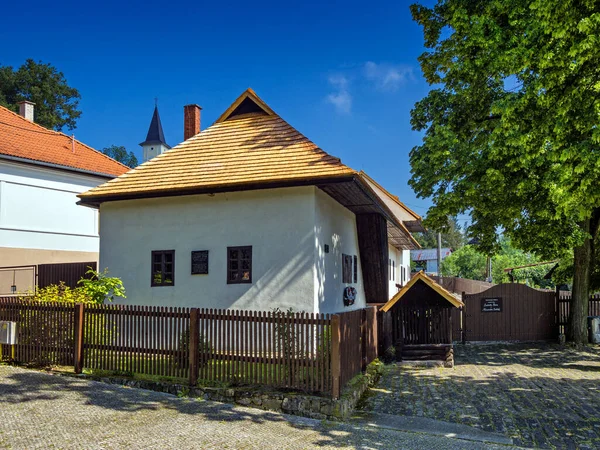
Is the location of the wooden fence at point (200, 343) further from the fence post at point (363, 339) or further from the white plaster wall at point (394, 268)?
the white plaster wall at point (394, 268)

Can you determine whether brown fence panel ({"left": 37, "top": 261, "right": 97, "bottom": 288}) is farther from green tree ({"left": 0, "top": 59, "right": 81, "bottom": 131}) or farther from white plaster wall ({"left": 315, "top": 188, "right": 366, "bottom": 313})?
green tree ({"left": 0, "top": 59, "right": 81, "bottom": 131})

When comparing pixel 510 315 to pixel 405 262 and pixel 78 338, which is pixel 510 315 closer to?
pixel 405 262

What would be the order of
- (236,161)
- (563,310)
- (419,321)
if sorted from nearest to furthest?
(419,321)
(236,161)
(563,310)

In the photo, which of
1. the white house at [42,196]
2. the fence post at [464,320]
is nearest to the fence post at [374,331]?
the fence post at [464,320]

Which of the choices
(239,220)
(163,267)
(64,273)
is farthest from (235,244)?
(64,273)

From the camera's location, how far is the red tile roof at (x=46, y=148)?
70.8 feet

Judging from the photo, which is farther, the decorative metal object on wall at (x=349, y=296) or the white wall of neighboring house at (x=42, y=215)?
the white wall of neighboring house at (x=42, y=215)

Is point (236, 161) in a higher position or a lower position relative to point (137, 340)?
higher

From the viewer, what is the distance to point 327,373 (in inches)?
337

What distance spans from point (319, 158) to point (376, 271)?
5.74 m

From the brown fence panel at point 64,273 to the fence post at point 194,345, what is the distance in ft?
31.7

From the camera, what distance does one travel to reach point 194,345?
9.49 metres

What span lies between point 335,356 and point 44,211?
17.9 m

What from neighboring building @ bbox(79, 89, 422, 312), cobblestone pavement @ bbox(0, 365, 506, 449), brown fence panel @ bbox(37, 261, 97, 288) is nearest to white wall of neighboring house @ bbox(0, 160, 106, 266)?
brown fence panel @ bbox(37, 261, 97, 288)
